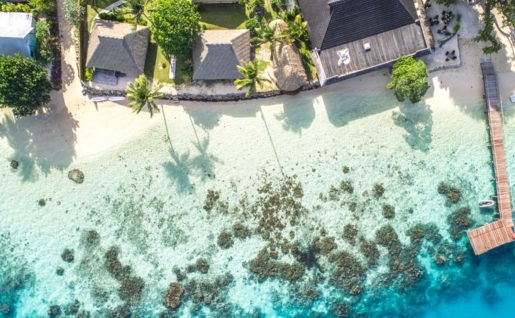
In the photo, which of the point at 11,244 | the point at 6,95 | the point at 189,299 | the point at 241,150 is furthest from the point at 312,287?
the point at 6,95

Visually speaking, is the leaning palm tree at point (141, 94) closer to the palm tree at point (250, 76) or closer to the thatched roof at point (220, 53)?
the thatched roof at point (220, 53)

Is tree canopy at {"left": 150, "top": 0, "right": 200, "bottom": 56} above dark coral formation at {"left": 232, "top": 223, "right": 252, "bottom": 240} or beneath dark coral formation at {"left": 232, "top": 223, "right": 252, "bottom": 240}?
above

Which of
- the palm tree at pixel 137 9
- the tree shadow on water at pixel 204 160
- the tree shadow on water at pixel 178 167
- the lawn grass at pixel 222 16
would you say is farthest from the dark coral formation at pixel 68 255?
the lawn grass at pixel 222 16

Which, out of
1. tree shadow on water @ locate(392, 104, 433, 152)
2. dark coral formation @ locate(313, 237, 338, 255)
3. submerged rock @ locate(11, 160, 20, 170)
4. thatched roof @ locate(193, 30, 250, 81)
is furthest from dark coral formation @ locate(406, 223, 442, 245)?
submerged rock @ locate(11, 160, 20, 170)

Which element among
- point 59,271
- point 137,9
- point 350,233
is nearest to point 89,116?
point 137,9

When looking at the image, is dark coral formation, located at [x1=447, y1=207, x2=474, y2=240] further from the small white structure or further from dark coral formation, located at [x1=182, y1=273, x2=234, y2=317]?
the small white structure

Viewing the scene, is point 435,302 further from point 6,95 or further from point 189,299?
point 6,95

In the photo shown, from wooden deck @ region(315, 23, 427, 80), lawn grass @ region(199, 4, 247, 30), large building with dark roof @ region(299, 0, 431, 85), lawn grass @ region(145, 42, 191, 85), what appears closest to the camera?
large building with dark roof @ region(299, 0, 431, 85)
